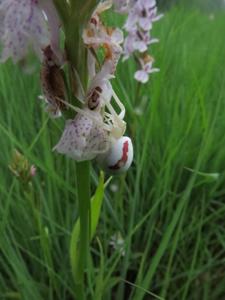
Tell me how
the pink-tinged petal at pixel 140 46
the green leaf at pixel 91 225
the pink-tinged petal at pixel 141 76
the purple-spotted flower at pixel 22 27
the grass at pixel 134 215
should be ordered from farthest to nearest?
1. the pink-tinged petal at pixel 140 46
2. the pink-tinged petal at pixel 141 76
3. the grass at pixel 134 215
4. the green leaf at pixel 91 225
5. the purple-spotted flower at pixel 22 27

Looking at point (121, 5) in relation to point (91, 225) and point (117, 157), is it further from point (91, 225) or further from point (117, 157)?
point (91, 225)

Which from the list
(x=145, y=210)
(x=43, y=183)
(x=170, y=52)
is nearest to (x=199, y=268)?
(x=145, y=210)

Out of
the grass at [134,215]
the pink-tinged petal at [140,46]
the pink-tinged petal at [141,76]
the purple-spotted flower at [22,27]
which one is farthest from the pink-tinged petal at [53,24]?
the pink-tinged petal at [140,46]

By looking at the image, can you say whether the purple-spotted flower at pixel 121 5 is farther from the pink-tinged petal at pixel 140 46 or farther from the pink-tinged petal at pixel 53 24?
the pink-tinged petal at pixel 140 46

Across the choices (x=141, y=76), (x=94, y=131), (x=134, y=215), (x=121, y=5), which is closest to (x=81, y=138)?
(x=94, y=131)

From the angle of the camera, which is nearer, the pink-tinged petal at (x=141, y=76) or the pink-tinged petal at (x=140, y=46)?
the pink-tinged petal at (x=141, y=76)
